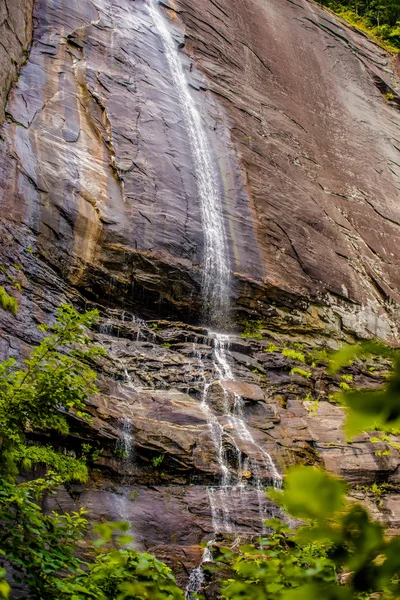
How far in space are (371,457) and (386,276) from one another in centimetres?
701

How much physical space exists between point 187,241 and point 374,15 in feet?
83.1

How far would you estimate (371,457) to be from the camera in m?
8.63

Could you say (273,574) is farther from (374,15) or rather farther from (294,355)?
(374,15)

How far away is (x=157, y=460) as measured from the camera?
732 cm

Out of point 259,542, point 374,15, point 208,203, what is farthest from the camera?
point 374,15

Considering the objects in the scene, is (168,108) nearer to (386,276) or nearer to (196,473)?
(386,276)

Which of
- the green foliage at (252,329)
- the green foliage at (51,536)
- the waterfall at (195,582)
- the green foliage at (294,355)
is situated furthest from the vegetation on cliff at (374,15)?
the green foliage at (51,536)

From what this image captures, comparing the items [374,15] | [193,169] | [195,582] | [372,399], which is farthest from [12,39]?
[374,15]

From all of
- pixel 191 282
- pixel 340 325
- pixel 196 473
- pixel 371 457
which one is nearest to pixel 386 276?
pixel 340 325

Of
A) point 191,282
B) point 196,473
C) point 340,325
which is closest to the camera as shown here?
point 196,473

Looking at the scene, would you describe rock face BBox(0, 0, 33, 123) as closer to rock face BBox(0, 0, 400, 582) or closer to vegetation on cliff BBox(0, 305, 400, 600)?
rock face BBox(0, 0, 400, 582)

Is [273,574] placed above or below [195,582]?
above

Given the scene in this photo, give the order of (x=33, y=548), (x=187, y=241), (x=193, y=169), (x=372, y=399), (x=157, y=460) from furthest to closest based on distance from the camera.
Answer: (x=193, y=169)
(x=187, y=241)
(x=157, y=460)
(x=33, y=548)
(x=372, y=399)

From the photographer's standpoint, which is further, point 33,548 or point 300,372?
point 300,372
